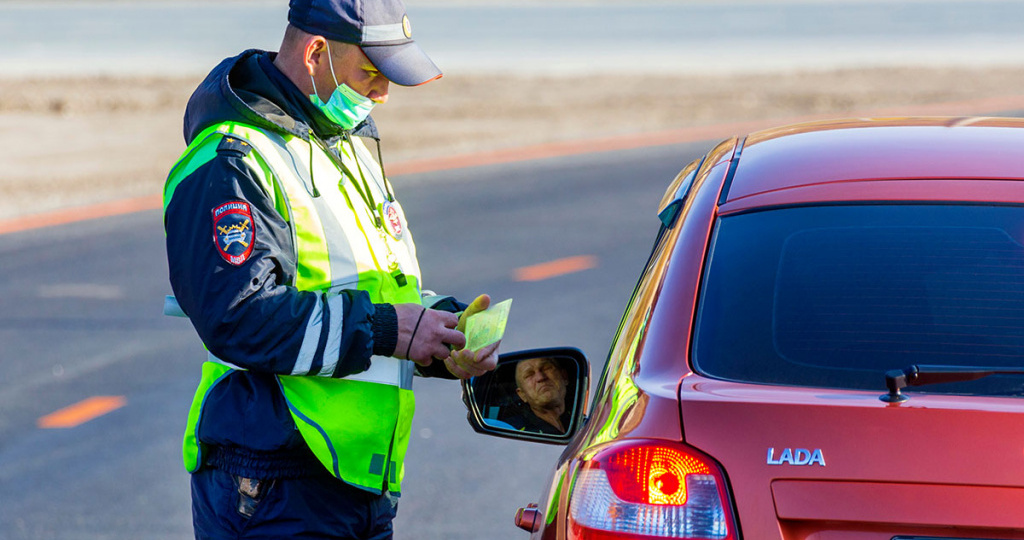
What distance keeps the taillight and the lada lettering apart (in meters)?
0.09

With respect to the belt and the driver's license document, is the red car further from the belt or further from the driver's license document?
the belt

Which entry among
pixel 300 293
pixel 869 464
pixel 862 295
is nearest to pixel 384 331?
pixel 300 293

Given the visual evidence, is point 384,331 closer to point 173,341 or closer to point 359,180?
point 359,180

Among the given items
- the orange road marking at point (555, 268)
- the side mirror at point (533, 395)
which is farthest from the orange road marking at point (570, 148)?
the side mirror at point (533, 395)

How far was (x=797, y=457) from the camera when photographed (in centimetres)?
217

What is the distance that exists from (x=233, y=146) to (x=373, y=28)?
450 mm

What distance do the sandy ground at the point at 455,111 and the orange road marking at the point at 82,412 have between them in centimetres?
603

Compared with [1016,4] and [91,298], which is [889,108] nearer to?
[91,298]

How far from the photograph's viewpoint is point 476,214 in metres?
11.7

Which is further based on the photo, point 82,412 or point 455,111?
point 455,111

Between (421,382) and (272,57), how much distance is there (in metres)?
4.10

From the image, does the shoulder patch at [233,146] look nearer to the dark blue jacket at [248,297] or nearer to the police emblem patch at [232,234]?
the dark blue jacket at [248,297]

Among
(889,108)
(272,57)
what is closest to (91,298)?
(272,57)

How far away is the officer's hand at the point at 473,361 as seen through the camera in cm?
300
